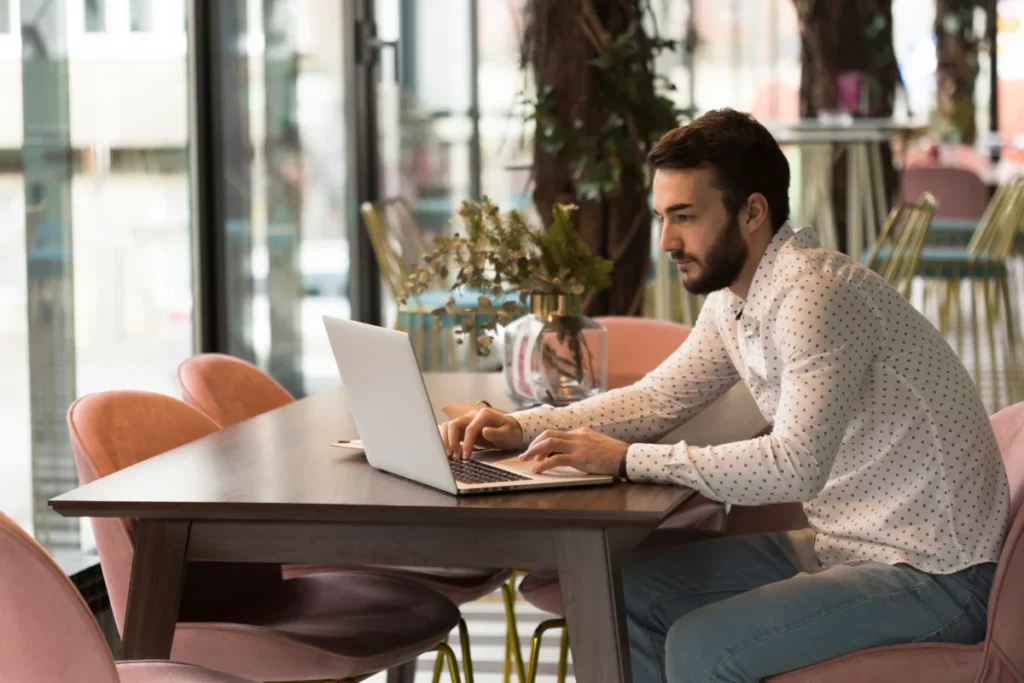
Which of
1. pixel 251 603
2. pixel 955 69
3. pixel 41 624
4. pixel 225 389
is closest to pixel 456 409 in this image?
pixel 251 603

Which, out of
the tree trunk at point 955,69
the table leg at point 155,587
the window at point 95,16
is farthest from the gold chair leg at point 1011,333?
the table leg at point 155,587

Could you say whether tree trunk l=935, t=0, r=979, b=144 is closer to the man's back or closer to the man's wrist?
the man's back

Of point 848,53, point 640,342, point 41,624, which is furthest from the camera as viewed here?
point 848,53

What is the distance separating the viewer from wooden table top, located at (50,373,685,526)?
1637 millimetres

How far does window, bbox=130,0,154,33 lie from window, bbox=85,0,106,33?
25 cm

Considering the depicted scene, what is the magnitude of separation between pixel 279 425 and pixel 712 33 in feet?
16.7

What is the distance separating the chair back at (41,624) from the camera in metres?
1.33

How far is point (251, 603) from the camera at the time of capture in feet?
7.55

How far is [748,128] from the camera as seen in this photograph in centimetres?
209

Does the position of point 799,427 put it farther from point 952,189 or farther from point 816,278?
point 952,189

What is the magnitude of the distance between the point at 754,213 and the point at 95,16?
230 centimetres

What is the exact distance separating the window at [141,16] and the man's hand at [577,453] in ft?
8.80

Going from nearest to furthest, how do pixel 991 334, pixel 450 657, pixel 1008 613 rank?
pixel 1008 613 < pixel 450 657 < pixel 991 334

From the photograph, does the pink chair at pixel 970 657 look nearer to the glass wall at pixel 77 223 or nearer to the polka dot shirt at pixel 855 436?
the polka dot shirt at pixel 855 436
